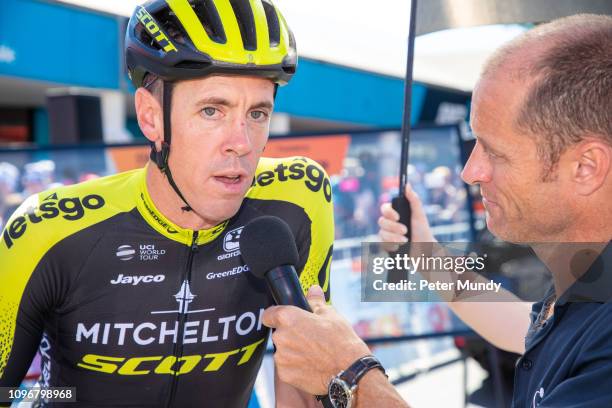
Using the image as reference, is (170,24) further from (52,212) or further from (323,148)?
(323,148)

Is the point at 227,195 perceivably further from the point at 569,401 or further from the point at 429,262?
the point at 569,401

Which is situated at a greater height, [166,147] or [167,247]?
[166,147]

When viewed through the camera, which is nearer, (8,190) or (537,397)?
(537,397)

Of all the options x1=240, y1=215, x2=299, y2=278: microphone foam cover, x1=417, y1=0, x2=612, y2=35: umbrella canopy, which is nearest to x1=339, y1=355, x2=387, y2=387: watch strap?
x1=240, y1=215, x2=299, y2=278: microphone foam cover

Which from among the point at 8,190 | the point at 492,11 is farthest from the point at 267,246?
the point at 8,190

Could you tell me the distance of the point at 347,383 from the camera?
1.81 metres

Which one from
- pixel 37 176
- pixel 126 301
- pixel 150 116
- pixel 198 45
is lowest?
pixel 126 301

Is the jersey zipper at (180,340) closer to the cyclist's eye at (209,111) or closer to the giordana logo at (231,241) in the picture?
the giordana logo at (231,241)

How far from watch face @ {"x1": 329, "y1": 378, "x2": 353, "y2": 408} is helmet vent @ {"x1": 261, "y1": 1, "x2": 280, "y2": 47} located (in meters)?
1.42

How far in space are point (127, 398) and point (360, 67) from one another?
5812mm

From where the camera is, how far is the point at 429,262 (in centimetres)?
273

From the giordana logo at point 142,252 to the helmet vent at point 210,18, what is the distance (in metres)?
0.79

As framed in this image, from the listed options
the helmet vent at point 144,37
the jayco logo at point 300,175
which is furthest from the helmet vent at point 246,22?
the jayco logo at point 300,175

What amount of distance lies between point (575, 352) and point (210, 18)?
176cm
